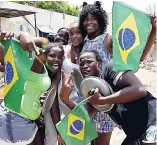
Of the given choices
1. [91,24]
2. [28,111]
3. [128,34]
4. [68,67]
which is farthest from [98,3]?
[28,111]

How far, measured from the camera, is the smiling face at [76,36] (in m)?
3.36

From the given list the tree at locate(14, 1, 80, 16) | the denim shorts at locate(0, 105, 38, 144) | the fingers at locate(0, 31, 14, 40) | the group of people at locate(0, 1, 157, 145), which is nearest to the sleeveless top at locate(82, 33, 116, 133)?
the group of people at locate(0, 1, 157, 145)

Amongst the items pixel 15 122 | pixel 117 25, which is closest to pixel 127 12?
pixel 117 25

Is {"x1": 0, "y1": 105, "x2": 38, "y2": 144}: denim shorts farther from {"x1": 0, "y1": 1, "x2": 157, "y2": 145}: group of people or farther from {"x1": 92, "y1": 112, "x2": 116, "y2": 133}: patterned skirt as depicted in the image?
{"x1": 92, "y1": 112, "x2": 116, "y2": 133}: patterned skirt

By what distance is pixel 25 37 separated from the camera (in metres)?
2.72

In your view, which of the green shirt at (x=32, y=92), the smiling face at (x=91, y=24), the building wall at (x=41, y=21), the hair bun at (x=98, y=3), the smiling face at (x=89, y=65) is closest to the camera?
the smiling face at (x=89, y=65)

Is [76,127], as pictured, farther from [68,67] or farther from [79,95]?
[68,67]

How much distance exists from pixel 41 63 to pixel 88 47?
512 mm

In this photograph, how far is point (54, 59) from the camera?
3.11 m

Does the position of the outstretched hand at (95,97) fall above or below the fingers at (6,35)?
below

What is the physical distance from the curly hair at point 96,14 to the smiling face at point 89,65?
2.53ft

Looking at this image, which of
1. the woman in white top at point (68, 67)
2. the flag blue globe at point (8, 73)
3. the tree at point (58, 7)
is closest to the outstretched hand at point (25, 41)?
the flag blue globe at point (8, 73)

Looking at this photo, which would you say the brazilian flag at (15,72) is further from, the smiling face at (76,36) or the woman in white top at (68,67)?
the smiling face at (76,36)

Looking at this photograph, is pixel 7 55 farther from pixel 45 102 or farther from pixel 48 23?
pixel 48 23
